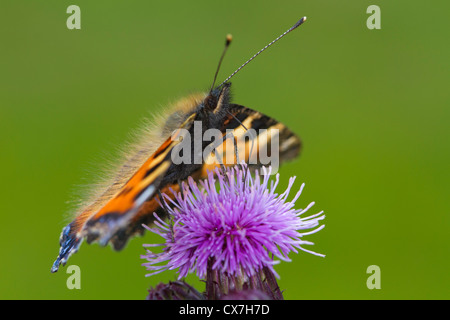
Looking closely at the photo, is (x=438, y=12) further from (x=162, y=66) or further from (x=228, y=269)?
(x=228, y=269)

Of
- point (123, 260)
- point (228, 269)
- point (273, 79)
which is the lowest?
point (123, 260)

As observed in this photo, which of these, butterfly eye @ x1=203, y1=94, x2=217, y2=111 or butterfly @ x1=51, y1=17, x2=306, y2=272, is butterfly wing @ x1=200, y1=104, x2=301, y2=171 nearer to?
butterfly @ x1=51, y1=17, x2=306, y2=272

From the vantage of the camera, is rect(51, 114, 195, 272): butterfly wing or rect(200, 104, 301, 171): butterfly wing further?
rect(200, 104, 301, 171): butterfly wing

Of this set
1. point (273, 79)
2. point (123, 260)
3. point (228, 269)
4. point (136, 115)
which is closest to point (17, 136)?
point (136, 115)

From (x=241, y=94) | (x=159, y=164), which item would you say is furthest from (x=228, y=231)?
(x=241, y=94)

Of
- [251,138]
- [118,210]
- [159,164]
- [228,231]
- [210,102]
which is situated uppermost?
[210,102]

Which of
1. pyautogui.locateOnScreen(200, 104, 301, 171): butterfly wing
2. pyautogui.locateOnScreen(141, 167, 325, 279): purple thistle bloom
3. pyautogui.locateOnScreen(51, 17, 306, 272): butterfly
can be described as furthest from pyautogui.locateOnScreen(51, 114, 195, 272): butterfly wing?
pyautogui.locateOnScreen(200, 104, 301, 171): butterfly wing

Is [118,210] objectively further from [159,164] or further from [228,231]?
[228,231]
